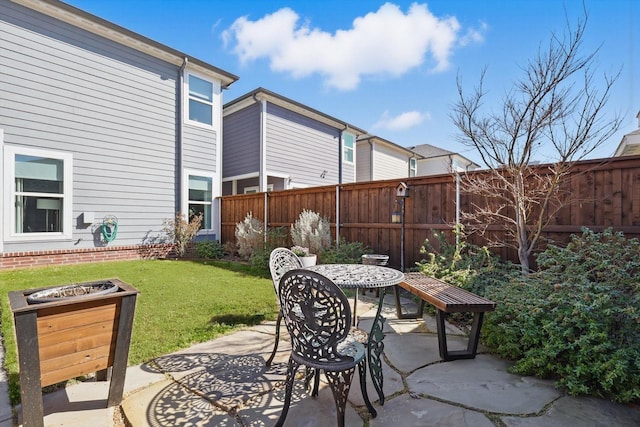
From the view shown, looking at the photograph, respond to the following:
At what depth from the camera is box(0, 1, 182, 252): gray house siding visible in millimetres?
6516

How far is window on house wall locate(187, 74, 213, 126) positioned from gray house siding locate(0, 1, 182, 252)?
1.44 ft

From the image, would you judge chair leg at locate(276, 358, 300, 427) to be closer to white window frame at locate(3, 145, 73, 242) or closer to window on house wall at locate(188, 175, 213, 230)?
white window frame at locate(3, 145, 73, 242)

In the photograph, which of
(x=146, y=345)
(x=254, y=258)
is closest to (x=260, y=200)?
(x=254, y=258)

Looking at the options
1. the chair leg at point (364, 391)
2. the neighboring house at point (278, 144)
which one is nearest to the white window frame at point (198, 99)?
the neighboring house at point (278, 144)

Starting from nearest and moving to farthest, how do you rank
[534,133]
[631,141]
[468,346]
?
[468,346] → [534,133] → [631,141]

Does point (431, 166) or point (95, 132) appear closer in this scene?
point (95, 132)

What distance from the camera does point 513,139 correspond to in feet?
13.8

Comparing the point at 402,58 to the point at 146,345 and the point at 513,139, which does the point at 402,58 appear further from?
the point at 146,345

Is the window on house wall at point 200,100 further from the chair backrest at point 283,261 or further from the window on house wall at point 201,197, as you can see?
the chair backrest at point 283,261

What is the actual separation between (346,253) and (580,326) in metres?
3.89

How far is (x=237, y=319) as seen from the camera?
3.70 m

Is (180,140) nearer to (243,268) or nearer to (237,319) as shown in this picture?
(243,268)

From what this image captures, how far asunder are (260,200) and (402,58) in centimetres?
512

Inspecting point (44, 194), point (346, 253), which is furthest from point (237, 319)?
point (44, 194)
